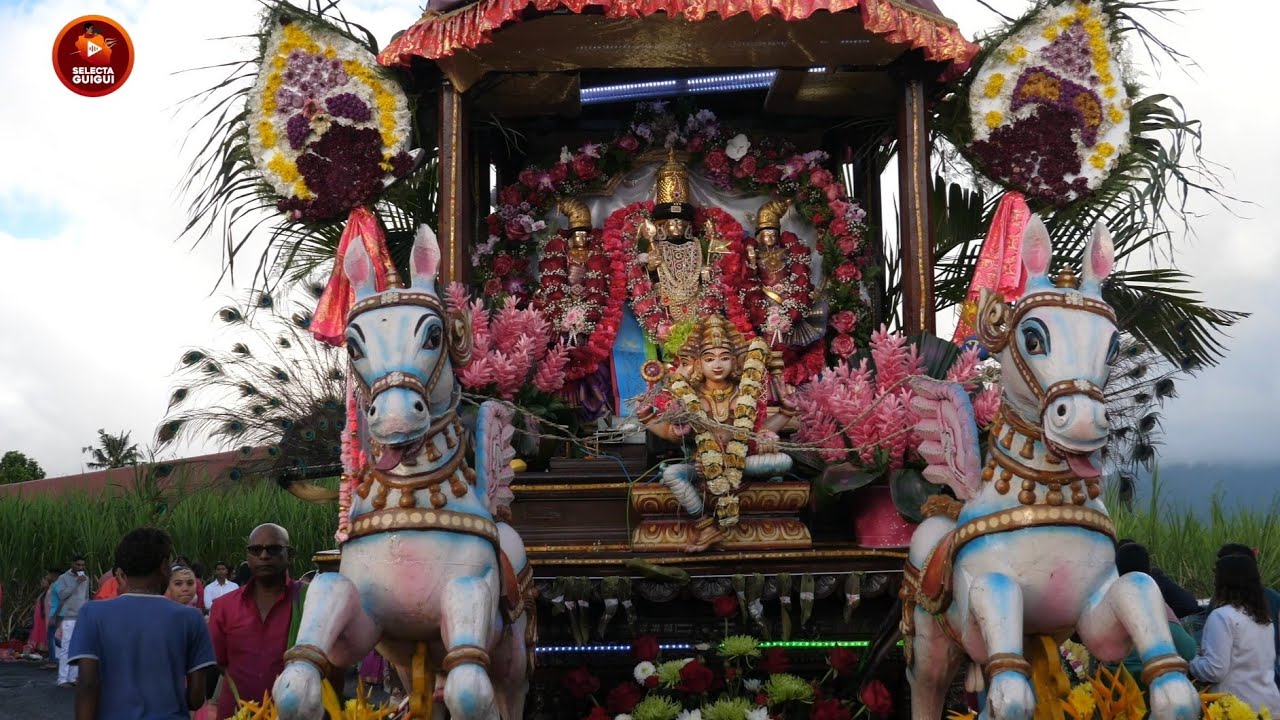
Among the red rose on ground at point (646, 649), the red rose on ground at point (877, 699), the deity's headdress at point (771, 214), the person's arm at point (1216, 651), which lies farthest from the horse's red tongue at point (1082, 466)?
the deity's headdress at point (771, 214)

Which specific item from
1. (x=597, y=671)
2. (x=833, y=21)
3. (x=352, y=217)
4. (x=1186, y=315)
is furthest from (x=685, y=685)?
(x=1186, y=315)

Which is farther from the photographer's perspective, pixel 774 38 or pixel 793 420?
pixel 774 38

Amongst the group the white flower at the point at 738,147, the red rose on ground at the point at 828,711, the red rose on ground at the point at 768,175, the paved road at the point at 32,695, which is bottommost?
the paved road at the point at 32,695

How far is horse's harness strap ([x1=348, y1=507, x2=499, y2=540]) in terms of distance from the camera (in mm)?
5375

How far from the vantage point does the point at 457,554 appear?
5406 mm

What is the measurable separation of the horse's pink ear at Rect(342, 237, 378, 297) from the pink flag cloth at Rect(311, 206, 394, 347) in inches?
101

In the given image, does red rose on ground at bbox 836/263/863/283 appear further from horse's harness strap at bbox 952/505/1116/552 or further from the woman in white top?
horse's harness strap at bbox 952/505/1116/552

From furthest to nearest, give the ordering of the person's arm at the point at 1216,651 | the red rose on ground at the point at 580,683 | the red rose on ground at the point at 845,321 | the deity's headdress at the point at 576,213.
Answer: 1. the deity's headdress at the point at 576,213
2. the red rose on ground at the point at 845,321
3. the red rose on ground at the point at 580,683
4. the person's arm at the point at 1216,651

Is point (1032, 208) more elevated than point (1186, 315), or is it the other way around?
point (1032, 208)

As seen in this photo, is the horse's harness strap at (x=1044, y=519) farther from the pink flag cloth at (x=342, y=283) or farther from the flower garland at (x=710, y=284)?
the flower garland at (x=710, y=284)

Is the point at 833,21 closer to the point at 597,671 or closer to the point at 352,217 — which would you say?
the point at 352,217

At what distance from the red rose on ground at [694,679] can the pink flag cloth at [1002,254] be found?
315 centimetres

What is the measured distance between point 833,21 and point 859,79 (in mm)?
976

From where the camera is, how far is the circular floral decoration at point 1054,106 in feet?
29.2
